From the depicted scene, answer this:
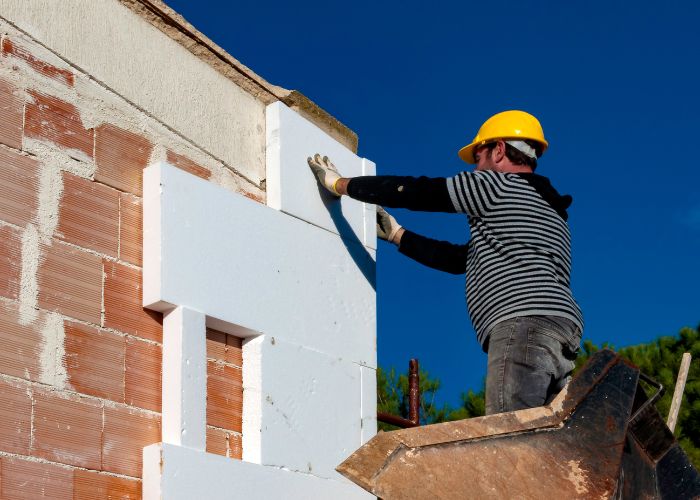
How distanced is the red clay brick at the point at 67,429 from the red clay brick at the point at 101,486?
0.12ft

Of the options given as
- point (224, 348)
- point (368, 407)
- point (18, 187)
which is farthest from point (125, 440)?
point (368, 407)

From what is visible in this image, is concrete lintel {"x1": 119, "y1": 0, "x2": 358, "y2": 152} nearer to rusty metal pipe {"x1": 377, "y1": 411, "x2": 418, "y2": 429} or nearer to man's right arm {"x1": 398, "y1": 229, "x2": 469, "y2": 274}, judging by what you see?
man's right arm {"x1": 398, "y1": 229, "x2": 469, "y2": 274}

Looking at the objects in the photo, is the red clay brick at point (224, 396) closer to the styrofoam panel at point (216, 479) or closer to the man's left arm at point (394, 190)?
the styrofoam panel at point (216, 479)

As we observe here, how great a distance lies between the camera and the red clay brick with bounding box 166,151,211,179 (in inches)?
212

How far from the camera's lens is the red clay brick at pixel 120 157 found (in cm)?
498

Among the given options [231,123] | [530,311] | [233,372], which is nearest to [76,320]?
[233,372]

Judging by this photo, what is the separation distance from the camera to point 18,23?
4.75m

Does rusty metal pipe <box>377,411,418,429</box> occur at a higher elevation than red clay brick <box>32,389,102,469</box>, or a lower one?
higher

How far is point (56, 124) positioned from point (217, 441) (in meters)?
1.43

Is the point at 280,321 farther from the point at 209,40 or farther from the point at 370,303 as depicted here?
the point at 209,40

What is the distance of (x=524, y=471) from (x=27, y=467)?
181cm

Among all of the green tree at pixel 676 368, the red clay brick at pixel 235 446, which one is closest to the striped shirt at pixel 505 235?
the red clay brick at pixel 235 446

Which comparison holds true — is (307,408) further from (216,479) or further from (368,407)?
(216,479)

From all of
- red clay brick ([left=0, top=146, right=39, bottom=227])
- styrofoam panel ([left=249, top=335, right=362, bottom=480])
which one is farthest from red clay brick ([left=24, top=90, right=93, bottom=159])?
styrofoam panel ([left=249, top=335, right=362, bottom=480])
